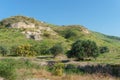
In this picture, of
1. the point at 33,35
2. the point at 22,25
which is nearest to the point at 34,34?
the point at 33,35

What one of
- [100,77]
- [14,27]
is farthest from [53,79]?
[14,27]

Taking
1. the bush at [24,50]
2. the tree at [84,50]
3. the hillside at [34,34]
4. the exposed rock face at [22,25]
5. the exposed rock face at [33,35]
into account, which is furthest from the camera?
the exposed rock face at [22,25]

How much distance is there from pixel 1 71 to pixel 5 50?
2547 inches

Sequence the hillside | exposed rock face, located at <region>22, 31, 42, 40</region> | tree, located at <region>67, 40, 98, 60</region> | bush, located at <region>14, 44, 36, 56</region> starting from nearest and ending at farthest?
tree, located at <region>67, 40, 98, 60</region> → bush, located at <region>14, 44, 36, 56</region> → the hillside → exposed rock face, located at <region>22, 31, 42, 40</region>

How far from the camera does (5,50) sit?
78.5m

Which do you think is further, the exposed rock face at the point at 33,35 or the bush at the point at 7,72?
the exposed rock face at the point at 33,35

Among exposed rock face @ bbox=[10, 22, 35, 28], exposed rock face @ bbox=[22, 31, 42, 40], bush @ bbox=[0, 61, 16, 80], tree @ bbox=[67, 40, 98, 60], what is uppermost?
exposed rock face @ bbox=[10, 22, 35, 28]

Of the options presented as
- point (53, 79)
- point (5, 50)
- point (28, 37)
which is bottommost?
point (53, 79)

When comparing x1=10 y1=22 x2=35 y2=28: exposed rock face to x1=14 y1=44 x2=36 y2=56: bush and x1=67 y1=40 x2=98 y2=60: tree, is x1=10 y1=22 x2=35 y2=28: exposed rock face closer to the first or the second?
x1=14 y1=44 x2=36 y2=56: bush

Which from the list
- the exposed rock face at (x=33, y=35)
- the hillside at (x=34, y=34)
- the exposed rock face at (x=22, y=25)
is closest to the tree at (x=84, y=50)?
the hillside at (x=34, y=34)

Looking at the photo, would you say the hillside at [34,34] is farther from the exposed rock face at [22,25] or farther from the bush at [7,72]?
the bush at [7,72]

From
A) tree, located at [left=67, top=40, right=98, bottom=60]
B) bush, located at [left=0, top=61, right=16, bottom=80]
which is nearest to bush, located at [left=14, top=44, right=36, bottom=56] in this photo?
tree, located at [left=67, top=40, right=98, bottom=60]

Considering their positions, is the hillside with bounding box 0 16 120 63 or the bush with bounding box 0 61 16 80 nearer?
the bush with bounding box 0 61 16 80

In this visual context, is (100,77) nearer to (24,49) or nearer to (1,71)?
(1,71)
